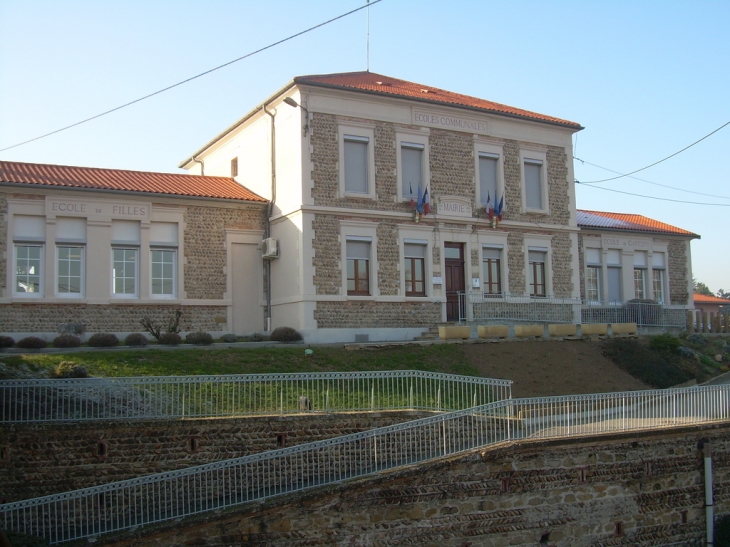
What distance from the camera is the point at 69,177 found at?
23.5 metres

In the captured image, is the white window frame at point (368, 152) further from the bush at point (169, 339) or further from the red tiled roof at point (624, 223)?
the red tiled roof at point (624, 223)

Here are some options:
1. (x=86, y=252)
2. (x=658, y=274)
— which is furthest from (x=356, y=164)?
(x=658, y=274)

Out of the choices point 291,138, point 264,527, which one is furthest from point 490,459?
point 291,138

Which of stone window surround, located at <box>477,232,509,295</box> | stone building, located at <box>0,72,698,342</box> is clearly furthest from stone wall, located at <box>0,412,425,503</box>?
stone window surround, located at <box>477,232,509,295</box>

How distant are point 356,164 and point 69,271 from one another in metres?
9.19

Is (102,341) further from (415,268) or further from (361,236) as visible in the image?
(415,268)

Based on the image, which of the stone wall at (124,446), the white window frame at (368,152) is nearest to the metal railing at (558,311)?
the white window frame at (368,152)

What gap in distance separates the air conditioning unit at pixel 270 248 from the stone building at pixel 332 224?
4 centimetres

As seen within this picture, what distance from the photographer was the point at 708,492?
16344 mm

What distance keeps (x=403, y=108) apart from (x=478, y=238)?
5.03 meters

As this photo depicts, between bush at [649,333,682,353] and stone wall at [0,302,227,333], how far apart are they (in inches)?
539

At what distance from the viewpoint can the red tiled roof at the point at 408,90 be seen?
24.7 meters

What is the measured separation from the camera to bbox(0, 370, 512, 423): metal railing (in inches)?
509

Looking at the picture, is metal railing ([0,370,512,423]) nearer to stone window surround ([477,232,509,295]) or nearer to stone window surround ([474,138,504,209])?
stone window surround ([477,232,509,295])
